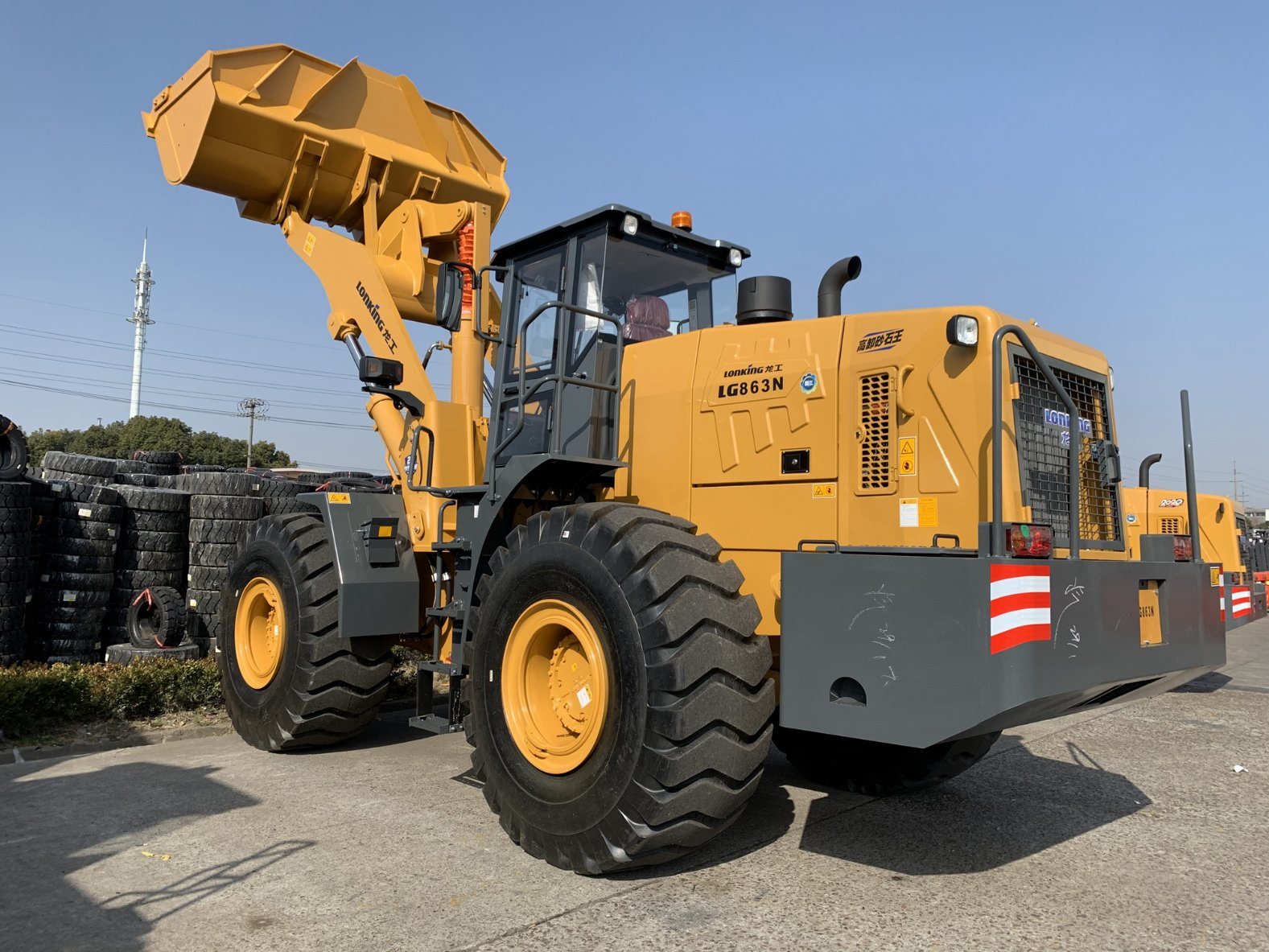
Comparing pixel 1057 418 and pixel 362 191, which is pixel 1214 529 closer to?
pixel 1057 418

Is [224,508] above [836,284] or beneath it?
beneath

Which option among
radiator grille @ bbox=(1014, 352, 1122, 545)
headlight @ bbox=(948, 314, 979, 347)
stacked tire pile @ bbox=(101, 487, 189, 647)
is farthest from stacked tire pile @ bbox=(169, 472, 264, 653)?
radiator grille @ bbox=(1014, 352, 1122, 545)

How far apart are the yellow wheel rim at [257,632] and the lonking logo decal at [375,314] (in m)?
2.10

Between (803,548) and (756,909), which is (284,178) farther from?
(756,909)

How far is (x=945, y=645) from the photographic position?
13.0 ft

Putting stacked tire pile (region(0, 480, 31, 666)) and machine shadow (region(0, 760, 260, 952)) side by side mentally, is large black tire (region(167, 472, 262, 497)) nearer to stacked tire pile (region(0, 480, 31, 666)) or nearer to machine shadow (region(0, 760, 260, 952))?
stacked tire pile (region(0, 480, 31, 666))

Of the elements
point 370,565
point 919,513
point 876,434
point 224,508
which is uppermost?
point 876,434

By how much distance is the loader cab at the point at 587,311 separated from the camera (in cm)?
594

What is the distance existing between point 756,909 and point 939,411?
2.43 metres

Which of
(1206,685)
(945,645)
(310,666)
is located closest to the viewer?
(945,645)

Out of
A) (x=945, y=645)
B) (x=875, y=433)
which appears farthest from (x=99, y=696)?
(x=945, y=645)

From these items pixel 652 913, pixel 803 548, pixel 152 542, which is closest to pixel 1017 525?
pixel 803 548

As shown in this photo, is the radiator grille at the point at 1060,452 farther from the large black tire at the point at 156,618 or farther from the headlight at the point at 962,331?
the large black tire at the point at 156,618

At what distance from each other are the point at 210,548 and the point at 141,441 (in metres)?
55.5
